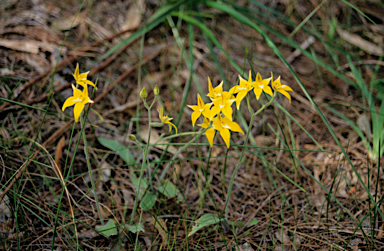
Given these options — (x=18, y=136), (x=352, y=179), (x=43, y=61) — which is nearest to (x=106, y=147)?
(x=18, y=136)

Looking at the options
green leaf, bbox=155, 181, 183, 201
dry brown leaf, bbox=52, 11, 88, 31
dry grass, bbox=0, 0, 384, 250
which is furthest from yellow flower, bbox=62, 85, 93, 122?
dry brown leaf, bbox=52, 11, 88, 31

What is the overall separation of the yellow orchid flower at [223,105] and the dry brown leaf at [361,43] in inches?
69.1

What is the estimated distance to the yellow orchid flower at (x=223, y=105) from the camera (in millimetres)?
1003

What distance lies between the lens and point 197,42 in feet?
7.36

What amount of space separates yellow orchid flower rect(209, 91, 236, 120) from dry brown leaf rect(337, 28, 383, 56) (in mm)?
1754

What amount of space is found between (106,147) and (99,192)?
0.96 feet

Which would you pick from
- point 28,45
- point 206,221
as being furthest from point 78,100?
point 28,45

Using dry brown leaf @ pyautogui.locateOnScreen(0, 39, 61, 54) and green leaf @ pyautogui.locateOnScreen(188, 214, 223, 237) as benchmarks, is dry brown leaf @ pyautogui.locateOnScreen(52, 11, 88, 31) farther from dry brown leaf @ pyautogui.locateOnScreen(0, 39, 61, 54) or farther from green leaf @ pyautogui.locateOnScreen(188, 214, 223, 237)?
green leaf @ pyautogui.locateOnScreen(188, 214, 223, 237)

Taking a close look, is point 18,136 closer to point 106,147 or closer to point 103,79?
point 106,147

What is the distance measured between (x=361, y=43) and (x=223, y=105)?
1.84 meters

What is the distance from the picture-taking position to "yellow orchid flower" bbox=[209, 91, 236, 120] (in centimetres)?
100

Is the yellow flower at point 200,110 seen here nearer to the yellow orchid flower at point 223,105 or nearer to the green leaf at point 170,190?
the yellow orchid flower at point 223,105

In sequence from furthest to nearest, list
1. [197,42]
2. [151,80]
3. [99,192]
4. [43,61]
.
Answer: [197,42]
[151,80]
[43,61]
[99,192]

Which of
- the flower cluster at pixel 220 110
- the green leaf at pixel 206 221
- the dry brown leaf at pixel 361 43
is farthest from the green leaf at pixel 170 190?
the dry brown leaf at pixel 361 43
